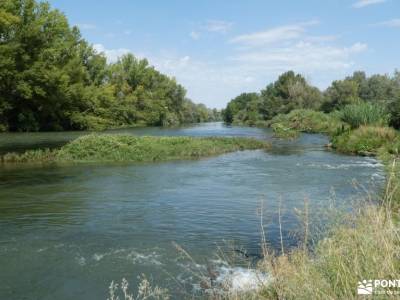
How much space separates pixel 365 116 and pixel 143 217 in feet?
78.4

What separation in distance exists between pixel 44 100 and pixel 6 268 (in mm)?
51127

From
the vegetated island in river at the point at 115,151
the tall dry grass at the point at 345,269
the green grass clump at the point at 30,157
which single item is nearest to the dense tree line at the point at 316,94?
the vegetated island in river at the point at 115,151

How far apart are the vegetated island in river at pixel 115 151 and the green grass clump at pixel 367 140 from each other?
8.41 meters

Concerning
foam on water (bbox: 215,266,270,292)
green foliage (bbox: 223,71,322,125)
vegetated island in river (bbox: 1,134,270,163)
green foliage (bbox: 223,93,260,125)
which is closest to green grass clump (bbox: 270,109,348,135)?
green foliage (bbox: 223,71,322,125)

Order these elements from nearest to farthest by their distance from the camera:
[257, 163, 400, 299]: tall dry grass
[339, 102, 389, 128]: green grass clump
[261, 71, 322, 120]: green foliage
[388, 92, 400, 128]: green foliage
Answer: [257, 163, 400, 299]: tall dry grass → [388, 92, 400, 128]: green foliage → [339, 102, 389, 128]: green grass clump → [261, 71, 322, 120]: green foliage

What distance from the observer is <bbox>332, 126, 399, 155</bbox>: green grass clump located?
27969 millimetres

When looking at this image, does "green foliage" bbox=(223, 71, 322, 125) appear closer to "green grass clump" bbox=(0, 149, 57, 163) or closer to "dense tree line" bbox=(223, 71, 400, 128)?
"dense tree line" bbox=(223, 71, 400, 128)

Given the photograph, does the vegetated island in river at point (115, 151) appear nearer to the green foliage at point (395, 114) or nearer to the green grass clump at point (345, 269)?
the green foliage at point (395, 114)

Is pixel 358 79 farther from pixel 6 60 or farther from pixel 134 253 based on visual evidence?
pixel 134 253

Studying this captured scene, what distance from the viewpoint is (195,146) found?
94.4ft

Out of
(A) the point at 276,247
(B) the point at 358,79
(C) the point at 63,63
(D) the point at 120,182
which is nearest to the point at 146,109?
(C) the point at 63,63

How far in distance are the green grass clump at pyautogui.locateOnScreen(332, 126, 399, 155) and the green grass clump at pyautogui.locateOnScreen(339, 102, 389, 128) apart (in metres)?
1.92

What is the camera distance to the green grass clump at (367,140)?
27969mm

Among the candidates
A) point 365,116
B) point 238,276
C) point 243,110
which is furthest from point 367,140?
point 243,110
